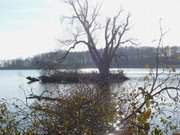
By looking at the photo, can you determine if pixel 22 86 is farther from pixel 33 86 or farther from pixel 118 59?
pixel 118 59

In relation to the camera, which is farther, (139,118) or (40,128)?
(40,128)

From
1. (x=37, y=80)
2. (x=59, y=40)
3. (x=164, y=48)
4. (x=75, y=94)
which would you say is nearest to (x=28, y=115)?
(x=75, y=94)

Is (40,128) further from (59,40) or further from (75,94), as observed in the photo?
(59,40)

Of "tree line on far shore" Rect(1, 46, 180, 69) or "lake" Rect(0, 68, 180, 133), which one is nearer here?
"tree line on far shore" Rect(1, 46, 180, 69)

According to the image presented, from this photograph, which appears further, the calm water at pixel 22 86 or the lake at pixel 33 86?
the calm water at pixel 22 86

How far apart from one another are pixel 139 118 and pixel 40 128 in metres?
1.47

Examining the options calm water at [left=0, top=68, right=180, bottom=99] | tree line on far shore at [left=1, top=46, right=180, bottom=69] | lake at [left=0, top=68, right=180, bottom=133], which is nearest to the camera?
tree line on far shore at [left=1, top=46, right=180, bottom=69]

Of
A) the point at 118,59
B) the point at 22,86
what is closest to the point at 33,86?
the point at 118,59

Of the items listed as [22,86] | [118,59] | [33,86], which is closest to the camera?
[22,86]

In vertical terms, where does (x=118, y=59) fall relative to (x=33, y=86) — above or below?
above

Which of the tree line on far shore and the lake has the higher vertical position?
the tree line on far shore

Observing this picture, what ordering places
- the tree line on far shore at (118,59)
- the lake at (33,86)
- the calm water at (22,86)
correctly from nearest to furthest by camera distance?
the tree line on far shore at (118,59) < the lake at (33,86) < the calm water at (22,86)

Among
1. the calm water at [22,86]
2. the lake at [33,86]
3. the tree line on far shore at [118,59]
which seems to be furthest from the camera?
the calm water at [22,86]

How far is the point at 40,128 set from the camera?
16.3ft
